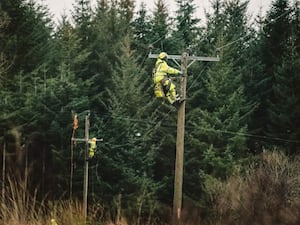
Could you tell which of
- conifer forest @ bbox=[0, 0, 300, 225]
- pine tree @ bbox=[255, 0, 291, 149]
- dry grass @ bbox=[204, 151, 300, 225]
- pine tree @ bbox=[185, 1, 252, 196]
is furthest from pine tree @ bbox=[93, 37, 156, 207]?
pine tree @ bbox=[255, 0, 291, 149]

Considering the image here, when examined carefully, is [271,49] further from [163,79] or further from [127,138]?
[163,79]

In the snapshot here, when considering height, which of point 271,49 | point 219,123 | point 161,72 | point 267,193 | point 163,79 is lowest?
point 267,193

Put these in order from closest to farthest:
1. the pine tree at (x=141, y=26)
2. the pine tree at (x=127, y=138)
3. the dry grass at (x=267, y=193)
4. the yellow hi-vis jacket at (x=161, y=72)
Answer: the dry grass at (x=267, y=193) < the yellow hi-vis jacket at (x=161, y=72) < the pine tree at (x=127, y=138) < the pine tree at (x=141, y=26)

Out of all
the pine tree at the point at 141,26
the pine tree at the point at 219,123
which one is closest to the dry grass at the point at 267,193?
the pine tree at the point at 219,123

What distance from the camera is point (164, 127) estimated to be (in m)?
26.4

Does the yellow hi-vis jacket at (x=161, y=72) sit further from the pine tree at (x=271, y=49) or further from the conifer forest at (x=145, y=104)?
the pine tree at (x=271, y=49)

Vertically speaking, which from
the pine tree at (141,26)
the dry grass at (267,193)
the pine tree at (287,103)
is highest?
the pine tree at (141,26)

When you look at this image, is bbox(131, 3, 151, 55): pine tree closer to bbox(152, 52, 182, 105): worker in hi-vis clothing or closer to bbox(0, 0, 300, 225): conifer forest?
bbox(0, 0, 300, 225): conifer forest

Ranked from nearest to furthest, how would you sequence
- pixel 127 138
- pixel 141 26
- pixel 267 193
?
pixel 267 193 → pixel 127 138 → pixel 141 26

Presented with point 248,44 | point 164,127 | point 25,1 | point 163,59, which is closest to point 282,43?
point 248,44

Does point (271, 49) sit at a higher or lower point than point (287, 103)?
higher

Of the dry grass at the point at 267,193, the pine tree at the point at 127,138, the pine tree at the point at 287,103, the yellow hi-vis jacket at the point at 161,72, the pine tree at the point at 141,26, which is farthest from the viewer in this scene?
the pine tree at the point at 141,26

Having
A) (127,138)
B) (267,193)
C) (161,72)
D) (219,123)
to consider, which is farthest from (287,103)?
(161,72)

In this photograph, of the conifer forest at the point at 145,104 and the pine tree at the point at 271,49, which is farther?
the pine tree at the point at 271,49
